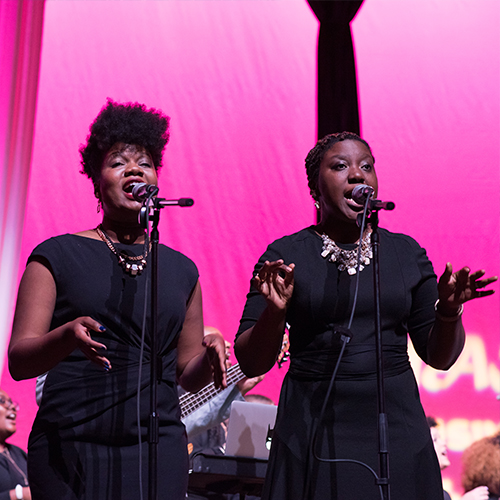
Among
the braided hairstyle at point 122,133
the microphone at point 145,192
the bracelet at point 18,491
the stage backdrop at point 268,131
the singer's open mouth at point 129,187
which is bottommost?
the bracelet at point 18,491

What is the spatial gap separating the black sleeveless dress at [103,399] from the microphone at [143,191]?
200 millimetres

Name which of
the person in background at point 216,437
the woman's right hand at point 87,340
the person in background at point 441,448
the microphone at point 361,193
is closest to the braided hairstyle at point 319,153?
the microphone at point 361,193

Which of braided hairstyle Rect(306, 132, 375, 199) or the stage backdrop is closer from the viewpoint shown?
braided hairstyle Rect(306, 132, 375, 199)

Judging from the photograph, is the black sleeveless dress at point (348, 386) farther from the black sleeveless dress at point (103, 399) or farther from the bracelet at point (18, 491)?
the bracelet at point (18, 491)

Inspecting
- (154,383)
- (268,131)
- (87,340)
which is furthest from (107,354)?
(268,131)

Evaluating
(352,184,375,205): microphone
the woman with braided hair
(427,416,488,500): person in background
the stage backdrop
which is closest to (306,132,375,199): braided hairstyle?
the woman with braided hair

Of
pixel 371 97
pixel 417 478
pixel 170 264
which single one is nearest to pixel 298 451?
pixel 417 478

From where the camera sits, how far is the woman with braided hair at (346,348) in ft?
5.58

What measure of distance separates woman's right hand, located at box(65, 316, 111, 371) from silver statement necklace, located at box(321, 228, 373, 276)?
0.70m

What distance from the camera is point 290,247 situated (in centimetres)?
196

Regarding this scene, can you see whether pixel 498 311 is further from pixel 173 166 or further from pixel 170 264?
pixel 170 264

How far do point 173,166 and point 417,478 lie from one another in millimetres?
2963

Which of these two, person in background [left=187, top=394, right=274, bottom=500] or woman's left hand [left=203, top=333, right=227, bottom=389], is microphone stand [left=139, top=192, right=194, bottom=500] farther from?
person in background [left=187, top=394, right=274, bottom=500]

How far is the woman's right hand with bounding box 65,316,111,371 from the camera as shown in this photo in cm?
156
